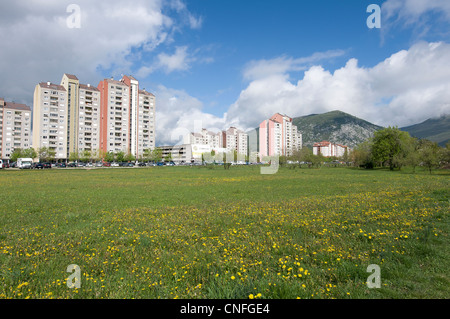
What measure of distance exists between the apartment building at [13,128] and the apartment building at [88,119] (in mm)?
45581

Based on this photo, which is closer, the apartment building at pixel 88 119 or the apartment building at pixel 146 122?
the apartment building at pixel 88 119

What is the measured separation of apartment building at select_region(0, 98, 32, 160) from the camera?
151 m

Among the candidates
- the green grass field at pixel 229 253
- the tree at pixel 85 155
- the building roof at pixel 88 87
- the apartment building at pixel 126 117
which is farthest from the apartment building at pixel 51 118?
the green grass field at pixel 229 253

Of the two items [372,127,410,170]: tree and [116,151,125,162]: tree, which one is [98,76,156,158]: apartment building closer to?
[116,151,125,162]: tree

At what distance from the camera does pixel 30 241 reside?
7.73 metres

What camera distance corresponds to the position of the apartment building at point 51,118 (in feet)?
440

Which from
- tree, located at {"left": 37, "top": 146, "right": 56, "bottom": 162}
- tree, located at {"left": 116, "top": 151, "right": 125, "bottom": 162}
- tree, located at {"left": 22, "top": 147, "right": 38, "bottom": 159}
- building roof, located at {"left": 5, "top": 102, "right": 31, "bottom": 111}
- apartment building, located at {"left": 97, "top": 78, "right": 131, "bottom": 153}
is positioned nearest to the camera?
tree, located at {"left": 22, "top": 147, "right": 38, "bottom": 159}

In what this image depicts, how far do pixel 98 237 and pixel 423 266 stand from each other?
9618 mm

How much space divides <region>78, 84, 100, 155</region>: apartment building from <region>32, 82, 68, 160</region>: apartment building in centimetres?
773

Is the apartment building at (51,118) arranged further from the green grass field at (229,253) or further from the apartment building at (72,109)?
the green grass field at (229,253)

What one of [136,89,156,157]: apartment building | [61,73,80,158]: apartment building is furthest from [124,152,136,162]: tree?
[61,73,80,158]: apartment building

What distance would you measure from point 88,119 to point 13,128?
54859mm
